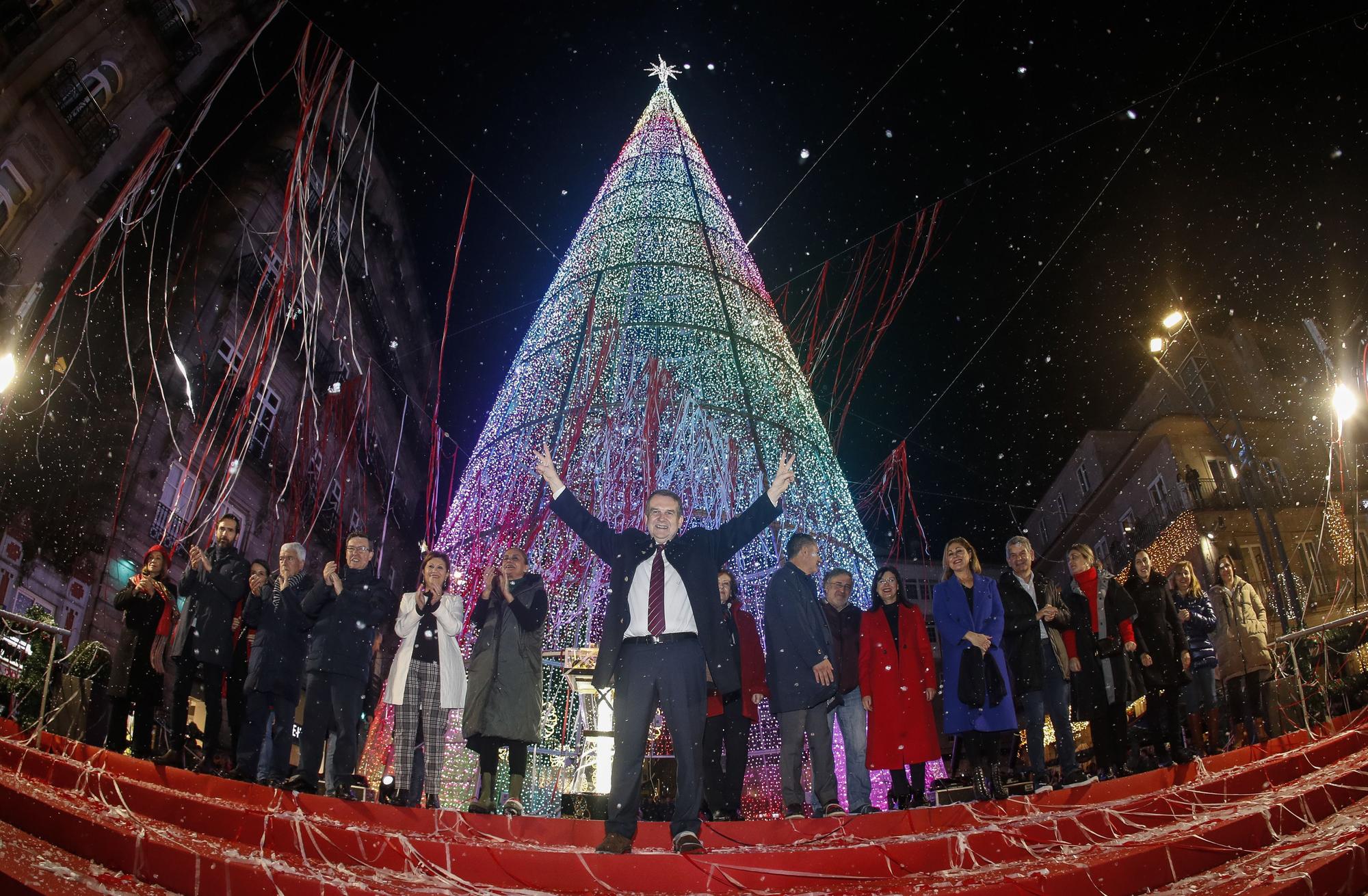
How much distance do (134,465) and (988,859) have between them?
542 inches

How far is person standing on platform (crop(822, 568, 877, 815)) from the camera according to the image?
5.13 m

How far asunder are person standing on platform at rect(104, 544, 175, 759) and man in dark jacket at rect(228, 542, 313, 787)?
657 mm

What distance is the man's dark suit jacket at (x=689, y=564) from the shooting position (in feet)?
11.4

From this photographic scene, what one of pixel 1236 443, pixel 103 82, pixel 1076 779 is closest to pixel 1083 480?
pixel 1236 443

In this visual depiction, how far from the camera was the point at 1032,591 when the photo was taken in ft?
17.3

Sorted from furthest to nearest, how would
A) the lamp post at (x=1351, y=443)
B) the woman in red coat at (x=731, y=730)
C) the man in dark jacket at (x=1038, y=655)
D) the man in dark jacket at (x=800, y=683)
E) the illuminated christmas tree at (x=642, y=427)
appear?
1. the lamp post at (x=1351, y=443)
2. the illuminated christmas tree at (x=642, y=427)
3. the man in dark jacket at (x=1038, y=655)
4. the woman in red coat at (x=731, y=730)
5. the man in dark jacket at (x=800, y=683)

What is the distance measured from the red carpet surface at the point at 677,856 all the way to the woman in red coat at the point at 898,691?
108 cm

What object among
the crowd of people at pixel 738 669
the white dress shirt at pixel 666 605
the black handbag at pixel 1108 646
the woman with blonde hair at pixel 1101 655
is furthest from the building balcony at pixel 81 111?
the black handbag at pixel 1108 646

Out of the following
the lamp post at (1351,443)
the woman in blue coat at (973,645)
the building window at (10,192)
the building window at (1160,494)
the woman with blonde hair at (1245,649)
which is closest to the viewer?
the woman in blue coat at (973,645)

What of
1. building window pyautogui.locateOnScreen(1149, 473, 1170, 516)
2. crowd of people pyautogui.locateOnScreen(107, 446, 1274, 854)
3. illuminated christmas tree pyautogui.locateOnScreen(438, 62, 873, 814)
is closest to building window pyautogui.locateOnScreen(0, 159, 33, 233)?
illuminated christmas tree pyautogui.locateOnScreen(438, 62, 873, 814)

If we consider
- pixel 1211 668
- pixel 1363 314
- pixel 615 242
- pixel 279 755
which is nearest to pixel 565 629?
pixel 279 755

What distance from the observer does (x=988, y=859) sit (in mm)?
3236

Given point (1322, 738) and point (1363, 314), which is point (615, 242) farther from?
point (1363, 314)

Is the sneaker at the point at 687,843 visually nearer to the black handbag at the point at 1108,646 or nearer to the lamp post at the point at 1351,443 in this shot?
the black handbag at the point at 1108,646
